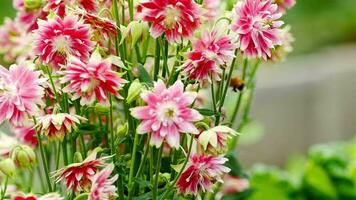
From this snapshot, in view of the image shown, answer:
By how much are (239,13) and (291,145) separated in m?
2.46

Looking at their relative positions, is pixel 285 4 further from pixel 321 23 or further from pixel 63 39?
pixel 321 23

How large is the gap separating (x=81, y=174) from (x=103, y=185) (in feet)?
0.09

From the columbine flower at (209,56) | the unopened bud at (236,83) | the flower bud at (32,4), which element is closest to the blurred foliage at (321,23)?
the unopened bud at (236,83)

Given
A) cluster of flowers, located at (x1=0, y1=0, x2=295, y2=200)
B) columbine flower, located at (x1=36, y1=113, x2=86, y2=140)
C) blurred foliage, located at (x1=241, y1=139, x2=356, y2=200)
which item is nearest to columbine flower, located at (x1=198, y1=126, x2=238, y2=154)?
cluster of flowers, located at (x1=0, y1=0, x2=295, y2=200)

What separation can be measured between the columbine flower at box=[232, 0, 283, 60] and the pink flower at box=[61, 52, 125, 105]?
122 millimetres

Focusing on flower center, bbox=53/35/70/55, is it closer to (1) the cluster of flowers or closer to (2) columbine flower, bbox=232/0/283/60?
(1) the cluster of flowers

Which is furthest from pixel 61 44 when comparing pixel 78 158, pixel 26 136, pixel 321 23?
pixel 321 23

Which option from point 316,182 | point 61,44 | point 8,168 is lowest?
point 316,182

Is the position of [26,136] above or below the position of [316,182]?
above

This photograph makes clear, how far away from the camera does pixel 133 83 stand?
74 centimetres

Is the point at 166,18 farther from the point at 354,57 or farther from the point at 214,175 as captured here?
the point at 354,57

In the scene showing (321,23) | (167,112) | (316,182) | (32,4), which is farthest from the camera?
(321,23)

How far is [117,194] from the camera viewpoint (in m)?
0.79

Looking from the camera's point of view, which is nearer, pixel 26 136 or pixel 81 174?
pixel 81 174
